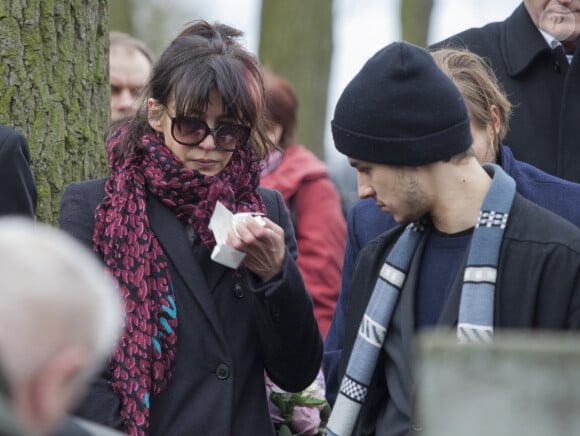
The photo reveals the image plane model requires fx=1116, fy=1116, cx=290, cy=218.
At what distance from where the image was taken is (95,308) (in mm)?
1778

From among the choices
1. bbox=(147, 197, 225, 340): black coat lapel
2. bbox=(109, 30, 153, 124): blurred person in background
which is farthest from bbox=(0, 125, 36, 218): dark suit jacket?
bbox=(109, 30, 153, 124): blurred person in background

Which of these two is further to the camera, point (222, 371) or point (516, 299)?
point (222, 371)

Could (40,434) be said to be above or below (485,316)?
above

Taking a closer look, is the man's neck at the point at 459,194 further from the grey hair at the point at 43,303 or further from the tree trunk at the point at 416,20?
the tree trunk at the point at 416,20

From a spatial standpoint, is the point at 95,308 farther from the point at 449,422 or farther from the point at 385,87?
the point at 385,87

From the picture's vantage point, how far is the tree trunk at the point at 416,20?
12531mm

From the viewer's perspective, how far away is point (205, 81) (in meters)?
3.46

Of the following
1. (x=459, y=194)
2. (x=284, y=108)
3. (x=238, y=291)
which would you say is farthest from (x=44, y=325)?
(x=284, y=108)

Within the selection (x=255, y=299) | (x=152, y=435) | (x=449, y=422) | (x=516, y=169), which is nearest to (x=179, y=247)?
(x=255, y=299)

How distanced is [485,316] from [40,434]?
147cm

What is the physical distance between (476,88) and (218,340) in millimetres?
1175

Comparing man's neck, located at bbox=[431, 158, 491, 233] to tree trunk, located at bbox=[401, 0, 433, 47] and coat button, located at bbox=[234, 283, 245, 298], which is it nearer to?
coat button, located at bbox=[234, 283, 245, 298]

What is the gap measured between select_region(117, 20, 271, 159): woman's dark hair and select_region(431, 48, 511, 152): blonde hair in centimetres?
62

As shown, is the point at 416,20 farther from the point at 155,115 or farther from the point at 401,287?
the point at 401,287
